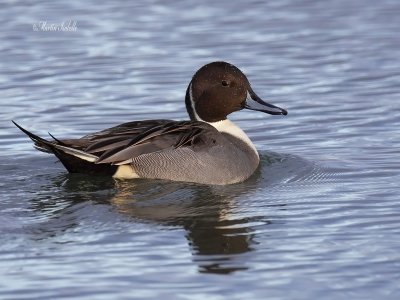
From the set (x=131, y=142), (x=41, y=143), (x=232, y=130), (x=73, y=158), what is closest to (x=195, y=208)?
(x=131, y=142)

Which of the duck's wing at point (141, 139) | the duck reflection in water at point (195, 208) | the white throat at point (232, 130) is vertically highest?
the duck's wing at point (141, 139)

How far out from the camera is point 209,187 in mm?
10625

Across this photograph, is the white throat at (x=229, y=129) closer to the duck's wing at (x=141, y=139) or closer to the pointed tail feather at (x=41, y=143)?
the duck's wing at (x=141, y=139)

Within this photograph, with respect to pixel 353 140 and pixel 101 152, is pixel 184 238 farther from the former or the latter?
pixel 353 140

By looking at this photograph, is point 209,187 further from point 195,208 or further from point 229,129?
point 229,129

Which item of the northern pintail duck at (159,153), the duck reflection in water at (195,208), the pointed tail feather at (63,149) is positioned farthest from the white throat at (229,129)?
the pointed tail feather at (63,149)

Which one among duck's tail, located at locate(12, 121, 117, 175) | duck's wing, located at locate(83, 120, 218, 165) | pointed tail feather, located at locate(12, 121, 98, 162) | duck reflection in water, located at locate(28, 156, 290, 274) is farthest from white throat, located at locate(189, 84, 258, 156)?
pointed tail feather, located at locate(12, 121, 98, 162)

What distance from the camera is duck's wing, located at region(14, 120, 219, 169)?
10531 mm

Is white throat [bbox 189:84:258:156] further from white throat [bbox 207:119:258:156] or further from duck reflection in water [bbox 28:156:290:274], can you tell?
duck reflection in water [bbox 28:156:290:274]

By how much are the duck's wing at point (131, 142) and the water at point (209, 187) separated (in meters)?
0.25

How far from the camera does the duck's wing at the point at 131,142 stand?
10531 mm

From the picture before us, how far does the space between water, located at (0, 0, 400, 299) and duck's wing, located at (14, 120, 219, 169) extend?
25 centimetres

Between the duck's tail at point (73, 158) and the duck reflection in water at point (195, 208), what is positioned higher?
the duck's tail at point (73, 158)

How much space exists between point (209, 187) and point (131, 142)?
0.74m
